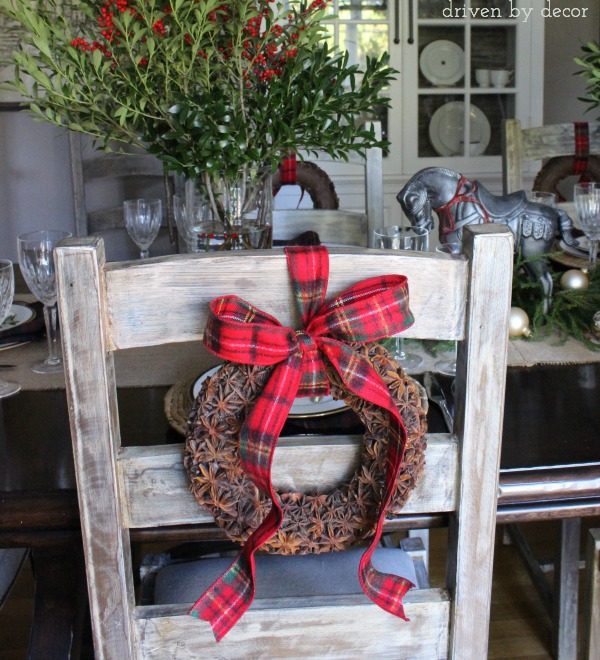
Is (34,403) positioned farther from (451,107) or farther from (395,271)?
(451,107)

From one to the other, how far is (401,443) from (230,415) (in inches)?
5.4

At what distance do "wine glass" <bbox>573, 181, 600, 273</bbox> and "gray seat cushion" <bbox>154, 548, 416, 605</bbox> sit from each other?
0.65 m

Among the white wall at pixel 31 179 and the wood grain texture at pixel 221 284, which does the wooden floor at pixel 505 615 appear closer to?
the wood grain texture at pixel 221 284

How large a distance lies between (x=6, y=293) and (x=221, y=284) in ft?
1.84

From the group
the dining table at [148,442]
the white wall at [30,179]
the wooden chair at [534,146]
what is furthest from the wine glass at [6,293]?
the white wall at [30,179]

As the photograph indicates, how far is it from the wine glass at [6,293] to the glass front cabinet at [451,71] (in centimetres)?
199

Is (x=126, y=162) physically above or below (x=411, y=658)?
above

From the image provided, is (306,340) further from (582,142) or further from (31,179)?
(31,179)

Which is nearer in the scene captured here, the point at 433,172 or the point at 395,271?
the point at 395,271

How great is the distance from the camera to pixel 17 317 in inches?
52.5

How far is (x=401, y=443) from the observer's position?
25.9 inches

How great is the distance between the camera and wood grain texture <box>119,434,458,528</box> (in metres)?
0.70

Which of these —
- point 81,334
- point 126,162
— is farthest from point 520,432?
point 126,162

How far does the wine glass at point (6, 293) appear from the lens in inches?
42.1
